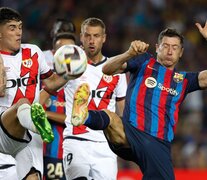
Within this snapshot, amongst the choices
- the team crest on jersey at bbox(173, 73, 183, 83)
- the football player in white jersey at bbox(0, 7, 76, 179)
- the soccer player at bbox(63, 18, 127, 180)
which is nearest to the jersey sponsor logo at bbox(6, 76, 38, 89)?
the football player in white jersey at bbox(0, 7, 76, 179)

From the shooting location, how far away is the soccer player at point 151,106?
8.30 m

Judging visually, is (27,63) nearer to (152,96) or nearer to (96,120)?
(96,120)

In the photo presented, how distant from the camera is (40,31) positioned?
15.5 m

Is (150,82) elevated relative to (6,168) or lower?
elevated

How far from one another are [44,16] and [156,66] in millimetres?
7519

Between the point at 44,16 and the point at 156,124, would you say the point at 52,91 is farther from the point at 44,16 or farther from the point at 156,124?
the point at 44,16

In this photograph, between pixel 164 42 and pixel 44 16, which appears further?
pixel 44 16

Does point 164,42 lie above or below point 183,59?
above

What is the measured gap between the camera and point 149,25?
54.7 ft

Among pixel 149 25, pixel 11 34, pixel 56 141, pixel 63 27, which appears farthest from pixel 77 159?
pixel 149 25

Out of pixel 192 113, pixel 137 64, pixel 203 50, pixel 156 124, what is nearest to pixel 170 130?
pixel 156 124

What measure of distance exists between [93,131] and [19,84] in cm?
116

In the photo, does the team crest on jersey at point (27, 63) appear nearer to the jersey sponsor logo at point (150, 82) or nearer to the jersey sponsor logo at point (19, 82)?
the jersey sponsor logo at point (19, 82)

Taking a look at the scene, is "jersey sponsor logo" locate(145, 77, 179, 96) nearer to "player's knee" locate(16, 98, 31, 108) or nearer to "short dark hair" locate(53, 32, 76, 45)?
"player's knee" locate(16, 98, 31, 108)
